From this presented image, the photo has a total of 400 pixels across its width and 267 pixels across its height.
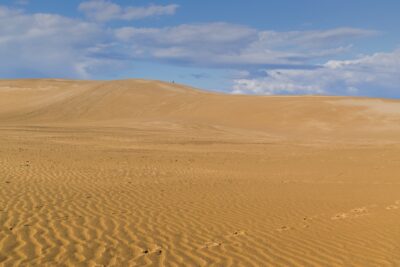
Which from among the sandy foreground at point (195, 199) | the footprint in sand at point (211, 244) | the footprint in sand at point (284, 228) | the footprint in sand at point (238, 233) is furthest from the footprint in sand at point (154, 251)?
the footprint in sand at point (284, 228)

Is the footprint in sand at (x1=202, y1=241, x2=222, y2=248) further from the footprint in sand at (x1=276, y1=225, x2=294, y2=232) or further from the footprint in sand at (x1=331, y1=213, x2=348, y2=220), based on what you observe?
the footprint in sand at (x1=331, y1=213, x2=348, y2=220)

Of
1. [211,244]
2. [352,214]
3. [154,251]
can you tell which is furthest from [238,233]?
[352,214]

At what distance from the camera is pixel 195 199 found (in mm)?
11961

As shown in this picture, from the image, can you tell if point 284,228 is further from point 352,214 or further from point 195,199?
point 195,199

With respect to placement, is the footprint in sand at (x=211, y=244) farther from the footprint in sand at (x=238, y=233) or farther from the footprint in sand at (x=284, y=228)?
the footprint in sand at (x=284, y=228)

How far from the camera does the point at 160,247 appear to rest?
7.50 meters

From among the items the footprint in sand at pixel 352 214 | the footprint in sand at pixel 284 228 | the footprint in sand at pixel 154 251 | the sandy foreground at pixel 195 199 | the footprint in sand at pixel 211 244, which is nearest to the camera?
the footprint in sand at pixel 154 251

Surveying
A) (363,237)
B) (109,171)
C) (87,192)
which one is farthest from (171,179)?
(363,237)

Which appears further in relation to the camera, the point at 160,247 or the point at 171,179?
the point at 171,179

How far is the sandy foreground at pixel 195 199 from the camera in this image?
7.30 m

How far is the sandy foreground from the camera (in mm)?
7301

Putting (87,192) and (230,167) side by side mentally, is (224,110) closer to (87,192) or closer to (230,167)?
(230,167)

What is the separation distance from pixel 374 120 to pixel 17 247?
4161 cm

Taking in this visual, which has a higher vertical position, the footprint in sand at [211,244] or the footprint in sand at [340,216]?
the footprint in sand at [211,244]
